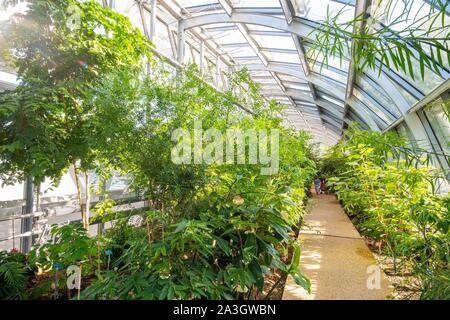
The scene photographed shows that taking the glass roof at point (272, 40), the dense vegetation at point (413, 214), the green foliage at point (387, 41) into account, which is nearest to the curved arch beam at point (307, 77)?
the glass roof at point (272, 40)

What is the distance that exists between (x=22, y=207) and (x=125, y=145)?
79.3 inches

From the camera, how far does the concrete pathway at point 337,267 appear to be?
2.27 m

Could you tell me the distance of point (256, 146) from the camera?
2465 millimetres

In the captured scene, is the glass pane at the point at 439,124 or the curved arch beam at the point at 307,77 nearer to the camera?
the glass pane at the point at 439,124

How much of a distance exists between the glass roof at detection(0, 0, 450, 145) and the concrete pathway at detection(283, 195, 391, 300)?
6.31 ft

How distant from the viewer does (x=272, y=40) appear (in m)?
8.74

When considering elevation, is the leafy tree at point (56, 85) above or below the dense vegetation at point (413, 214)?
above

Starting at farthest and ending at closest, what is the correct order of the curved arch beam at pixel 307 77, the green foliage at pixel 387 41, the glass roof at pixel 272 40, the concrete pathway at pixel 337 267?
the curved arch beam at pixel 307 77 < the glass roof at pixel 272 40 < the concrete pathway at pixel 337 267 < the green foliage at pixel 387 41

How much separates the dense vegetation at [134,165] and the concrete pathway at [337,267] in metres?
0.61

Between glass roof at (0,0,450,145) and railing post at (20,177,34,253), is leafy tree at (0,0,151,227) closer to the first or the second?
railing post at (20,177,34,253)

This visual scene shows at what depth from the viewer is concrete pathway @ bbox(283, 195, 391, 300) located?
2.27 meters

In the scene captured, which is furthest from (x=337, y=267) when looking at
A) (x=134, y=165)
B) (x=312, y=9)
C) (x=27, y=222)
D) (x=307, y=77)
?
(x=307, y=77)

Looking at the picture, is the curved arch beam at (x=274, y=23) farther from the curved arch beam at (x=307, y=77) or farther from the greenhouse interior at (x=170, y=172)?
the greenhouse interior at (x=170, y=172)

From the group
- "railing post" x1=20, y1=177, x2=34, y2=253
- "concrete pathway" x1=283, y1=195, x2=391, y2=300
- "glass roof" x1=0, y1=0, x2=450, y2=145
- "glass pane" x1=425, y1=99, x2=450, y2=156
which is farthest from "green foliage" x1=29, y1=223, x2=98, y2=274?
"glass pane" x1=425, y1=99, x2=450, y2=156
